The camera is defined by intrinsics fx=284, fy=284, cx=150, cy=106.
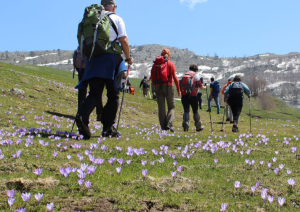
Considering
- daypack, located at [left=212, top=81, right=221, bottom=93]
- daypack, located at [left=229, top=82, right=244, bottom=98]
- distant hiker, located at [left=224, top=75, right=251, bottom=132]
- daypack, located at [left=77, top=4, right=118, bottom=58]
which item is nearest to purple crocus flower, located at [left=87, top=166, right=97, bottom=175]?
daypack, located at [left=77, top=4, right=118, bottom=58]

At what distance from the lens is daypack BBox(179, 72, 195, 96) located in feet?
37.8

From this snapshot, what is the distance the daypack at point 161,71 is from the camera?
35.3 ft

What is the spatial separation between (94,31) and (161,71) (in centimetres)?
480

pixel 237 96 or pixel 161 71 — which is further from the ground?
pixel 161 71

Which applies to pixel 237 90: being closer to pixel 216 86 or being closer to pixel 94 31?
pixel 94 31

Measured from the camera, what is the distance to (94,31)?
6.24 metres

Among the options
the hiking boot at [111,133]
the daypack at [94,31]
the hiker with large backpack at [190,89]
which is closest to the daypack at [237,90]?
the hiker with large backpack at [190,89]

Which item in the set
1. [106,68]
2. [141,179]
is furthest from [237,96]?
[141,179]

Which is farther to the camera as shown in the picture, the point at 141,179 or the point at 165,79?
→ the point at 165,79

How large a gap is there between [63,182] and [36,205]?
26.4 inches

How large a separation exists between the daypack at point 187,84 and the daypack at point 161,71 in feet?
3.72

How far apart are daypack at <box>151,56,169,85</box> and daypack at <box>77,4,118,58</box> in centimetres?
443

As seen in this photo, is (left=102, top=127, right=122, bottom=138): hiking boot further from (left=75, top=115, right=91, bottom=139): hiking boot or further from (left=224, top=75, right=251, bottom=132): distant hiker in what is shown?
(left=224, top=75, right=251, bottom=132): distant hiker

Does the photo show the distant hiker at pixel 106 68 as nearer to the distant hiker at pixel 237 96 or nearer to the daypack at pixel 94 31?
the daypack at pixel 94 31
